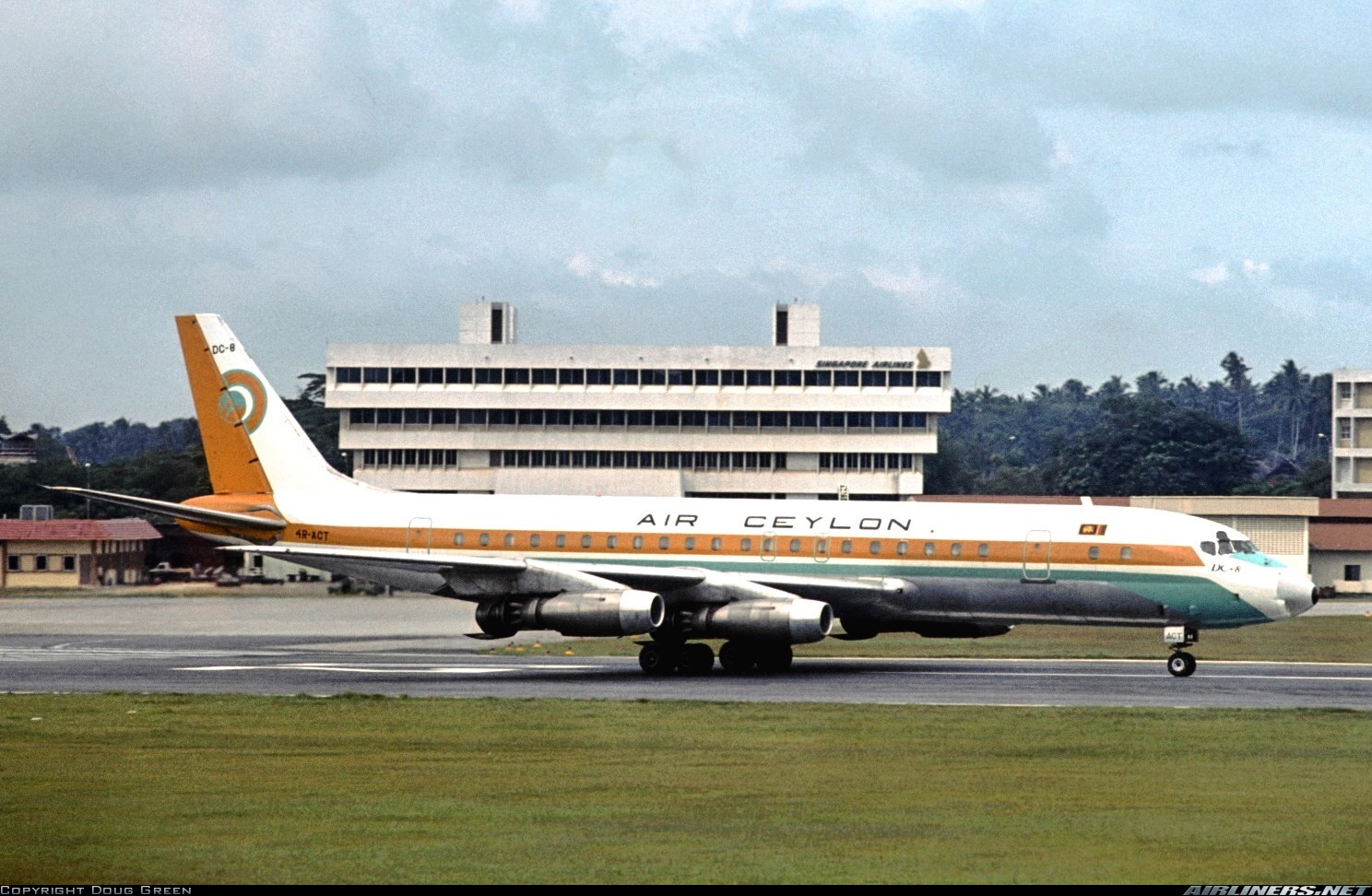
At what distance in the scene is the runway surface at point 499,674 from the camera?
112 ft

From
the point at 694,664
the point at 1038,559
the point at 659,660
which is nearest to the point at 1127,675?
the point at 1038,559

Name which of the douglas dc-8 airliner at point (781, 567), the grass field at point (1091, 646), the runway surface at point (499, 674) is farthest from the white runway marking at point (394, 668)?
the grass field at point (1091, 646)

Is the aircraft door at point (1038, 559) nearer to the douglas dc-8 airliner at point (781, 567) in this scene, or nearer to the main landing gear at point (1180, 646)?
the douglas dc-8 airliner at point (781, 567)

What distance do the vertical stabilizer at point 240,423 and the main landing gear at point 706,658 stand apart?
1077 cm

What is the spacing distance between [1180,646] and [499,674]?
1494 cm

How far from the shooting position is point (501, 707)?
30891mm

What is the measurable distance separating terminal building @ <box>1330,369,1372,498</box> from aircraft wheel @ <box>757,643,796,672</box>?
4497 inches

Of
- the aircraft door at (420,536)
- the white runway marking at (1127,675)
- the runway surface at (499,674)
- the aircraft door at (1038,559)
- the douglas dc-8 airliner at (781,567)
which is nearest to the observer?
the runway surface at (499,674)

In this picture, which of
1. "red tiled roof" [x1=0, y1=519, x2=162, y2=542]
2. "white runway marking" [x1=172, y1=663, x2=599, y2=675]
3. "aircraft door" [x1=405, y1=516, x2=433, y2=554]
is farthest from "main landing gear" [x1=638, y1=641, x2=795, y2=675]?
"red tiled roof" [x1=0, y1=519, x2=162, y2=542]

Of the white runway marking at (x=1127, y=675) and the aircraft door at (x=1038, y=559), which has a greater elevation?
the aircraft door at (x=1038, y=559)

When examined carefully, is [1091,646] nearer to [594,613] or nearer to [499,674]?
[594,613]

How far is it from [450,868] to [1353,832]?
9.39 m

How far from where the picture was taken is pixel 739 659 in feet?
133

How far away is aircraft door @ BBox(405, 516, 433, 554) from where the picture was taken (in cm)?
A: 4372
